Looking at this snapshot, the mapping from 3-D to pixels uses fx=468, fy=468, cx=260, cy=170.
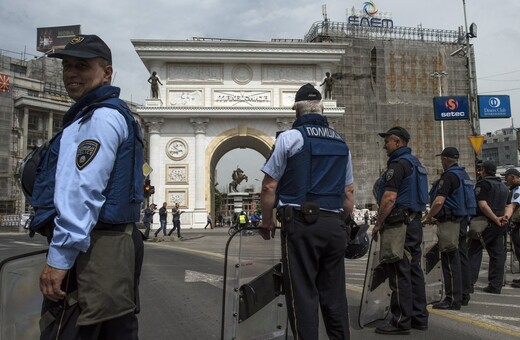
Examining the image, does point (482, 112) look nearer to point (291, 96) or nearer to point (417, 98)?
point (291, 96)

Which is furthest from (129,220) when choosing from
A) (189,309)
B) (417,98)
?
(417,98)

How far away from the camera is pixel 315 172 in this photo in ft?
10.2

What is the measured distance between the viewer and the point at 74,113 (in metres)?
2.37

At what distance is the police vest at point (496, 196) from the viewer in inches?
271

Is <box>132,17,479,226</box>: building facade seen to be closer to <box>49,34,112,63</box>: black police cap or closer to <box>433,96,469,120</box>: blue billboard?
<box>433,96,469,120</box>: blue billboard

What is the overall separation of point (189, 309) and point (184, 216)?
25491 millimetres

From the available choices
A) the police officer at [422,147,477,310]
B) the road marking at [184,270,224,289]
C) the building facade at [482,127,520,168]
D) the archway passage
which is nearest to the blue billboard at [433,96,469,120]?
the archway passage

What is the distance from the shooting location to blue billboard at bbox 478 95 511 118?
720 inches

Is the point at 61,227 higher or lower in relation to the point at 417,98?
lower

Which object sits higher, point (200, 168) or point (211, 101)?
point (211, 101)

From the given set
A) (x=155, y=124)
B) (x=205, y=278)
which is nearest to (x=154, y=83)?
(x=155, y=124)

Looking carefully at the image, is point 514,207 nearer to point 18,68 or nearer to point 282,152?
point 282,152

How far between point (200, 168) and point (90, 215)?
29550 millimetres

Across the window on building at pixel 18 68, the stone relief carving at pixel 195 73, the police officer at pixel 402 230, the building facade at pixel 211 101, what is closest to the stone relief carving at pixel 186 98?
the building facade at pixel 211 101
